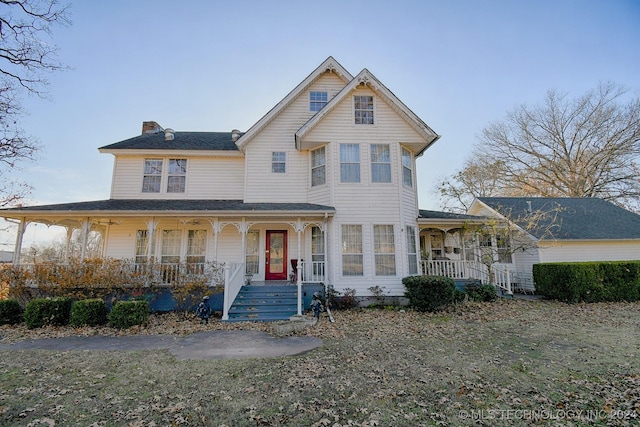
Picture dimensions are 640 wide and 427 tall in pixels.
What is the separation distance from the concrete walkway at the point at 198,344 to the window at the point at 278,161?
7.59 m

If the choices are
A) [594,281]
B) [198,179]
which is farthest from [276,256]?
[594,281]

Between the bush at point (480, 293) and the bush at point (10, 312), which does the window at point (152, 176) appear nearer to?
the bush at point (10, 312)

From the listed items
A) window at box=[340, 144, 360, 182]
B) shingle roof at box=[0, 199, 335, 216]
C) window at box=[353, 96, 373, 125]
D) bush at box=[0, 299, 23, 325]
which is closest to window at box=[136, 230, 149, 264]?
shingle roof at box=[0, 199, 335, 216]

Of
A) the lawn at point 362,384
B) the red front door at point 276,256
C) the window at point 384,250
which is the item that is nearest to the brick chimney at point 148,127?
the red front door at point 276,256

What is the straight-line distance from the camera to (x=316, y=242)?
12562 mm

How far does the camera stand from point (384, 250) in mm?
11734

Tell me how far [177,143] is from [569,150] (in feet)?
111

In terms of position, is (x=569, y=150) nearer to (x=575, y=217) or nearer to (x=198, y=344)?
(x=575, y=217)

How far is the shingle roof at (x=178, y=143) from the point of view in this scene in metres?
13.6

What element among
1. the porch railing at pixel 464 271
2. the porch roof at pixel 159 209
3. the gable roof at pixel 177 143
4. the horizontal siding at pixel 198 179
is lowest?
the porch railing at pixel 464 271

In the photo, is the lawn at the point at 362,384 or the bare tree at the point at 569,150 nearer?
the lawn at the point at 362,384

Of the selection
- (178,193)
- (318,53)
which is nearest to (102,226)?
(178,193)

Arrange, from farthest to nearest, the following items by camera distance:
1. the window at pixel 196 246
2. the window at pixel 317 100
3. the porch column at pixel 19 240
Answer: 1. the window at pixel 317 100
2. the window at pixel 196 246
3. the porch column at pixel 19 240

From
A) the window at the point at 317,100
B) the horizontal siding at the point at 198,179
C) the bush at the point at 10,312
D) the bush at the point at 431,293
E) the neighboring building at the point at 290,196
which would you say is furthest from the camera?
the window at the point at 317,100
